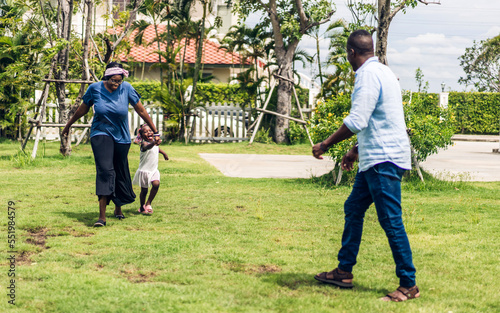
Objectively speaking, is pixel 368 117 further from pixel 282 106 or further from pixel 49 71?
pixel 282 106

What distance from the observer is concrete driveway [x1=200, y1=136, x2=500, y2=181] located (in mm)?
12773

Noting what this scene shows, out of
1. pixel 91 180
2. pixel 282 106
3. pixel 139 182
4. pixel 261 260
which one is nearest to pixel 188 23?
pixel 282 106

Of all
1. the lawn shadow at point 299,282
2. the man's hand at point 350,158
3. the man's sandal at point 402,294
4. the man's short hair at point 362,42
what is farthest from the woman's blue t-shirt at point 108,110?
the man's sandal at point 402,294

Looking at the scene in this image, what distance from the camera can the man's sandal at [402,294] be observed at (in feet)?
15.0

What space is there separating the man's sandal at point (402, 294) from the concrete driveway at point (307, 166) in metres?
6.88

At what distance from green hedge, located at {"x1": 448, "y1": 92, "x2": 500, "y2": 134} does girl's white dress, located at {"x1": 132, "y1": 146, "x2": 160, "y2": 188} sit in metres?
30.1

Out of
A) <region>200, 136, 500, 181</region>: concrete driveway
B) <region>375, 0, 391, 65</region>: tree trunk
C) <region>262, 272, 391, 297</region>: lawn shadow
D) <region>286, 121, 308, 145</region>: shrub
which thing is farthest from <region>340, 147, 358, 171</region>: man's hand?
<region>286, 121, 308, 145</region>: shrub

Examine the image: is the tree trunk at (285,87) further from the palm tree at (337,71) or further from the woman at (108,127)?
the woman at (108,127)

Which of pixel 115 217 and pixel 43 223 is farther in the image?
pixel 115 217

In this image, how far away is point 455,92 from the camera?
3522cm

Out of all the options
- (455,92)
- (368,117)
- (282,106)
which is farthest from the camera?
(455,92)

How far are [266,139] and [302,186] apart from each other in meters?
9.76

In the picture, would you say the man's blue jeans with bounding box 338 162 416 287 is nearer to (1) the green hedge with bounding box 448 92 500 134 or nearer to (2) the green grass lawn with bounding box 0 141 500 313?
(2) the green grass lawn with bounding box 0 141 500 313

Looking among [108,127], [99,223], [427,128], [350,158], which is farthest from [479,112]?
[350,158]
